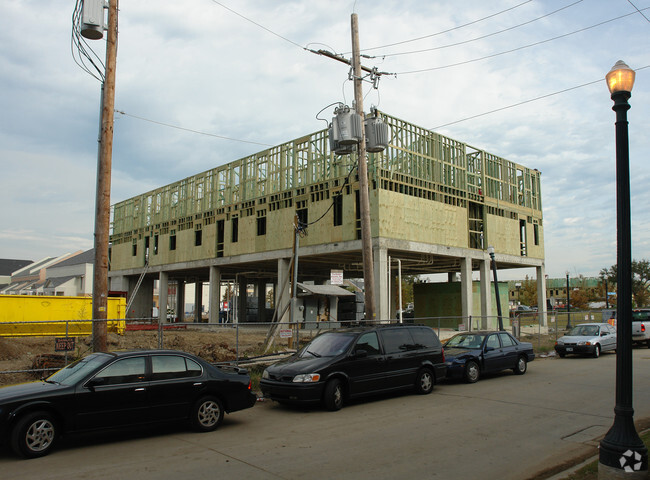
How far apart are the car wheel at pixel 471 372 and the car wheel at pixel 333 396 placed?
16.8 ft

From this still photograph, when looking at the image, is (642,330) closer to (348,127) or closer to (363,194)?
(363,194)

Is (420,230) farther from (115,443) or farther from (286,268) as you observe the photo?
(115,443)

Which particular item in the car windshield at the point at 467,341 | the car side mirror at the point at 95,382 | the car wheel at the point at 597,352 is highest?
the car side mirror at the point at 95,382

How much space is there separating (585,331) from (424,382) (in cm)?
1264

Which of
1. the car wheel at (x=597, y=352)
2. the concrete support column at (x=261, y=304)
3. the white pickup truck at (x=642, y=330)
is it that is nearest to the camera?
the car wheel at (x=597, y=352)

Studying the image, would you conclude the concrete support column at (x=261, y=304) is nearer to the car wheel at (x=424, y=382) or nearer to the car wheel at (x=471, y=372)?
the car wheel at (x=471, y=372)

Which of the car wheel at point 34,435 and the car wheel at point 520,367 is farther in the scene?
the car wheel at point 520,367

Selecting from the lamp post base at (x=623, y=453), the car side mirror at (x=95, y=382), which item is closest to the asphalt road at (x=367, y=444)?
the car side mirror at (x=95, y=382)

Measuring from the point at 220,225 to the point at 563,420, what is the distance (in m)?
35.6

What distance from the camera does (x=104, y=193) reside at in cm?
1134

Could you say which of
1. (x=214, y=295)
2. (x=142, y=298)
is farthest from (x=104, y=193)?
(x=142, y=298)

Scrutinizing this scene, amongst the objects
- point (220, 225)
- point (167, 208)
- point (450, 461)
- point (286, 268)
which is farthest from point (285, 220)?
point (450, 461)

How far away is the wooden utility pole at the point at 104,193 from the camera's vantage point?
36.7 ft

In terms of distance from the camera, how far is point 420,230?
3228cm
